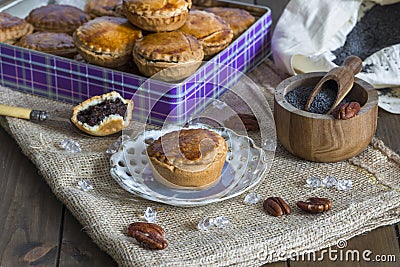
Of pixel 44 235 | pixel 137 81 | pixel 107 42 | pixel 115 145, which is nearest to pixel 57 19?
pixel 107 42

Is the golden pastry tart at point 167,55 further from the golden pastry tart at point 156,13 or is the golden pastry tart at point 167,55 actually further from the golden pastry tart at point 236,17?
the golden pastry tart at point 236,17

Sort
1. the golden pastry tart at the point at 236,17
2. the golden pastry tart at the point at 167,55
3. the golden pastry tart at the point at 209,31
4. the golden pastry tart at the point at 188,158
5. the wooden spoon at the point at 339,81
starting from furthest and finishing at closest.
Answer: the golden pastry tart at the point at 236,17, the golden pastry tart at the point at 209,31, the golden pastry tart at the point at 167,55, the wooden spoon at the point at 339,81, the golden pastry tart at the point at 188,158

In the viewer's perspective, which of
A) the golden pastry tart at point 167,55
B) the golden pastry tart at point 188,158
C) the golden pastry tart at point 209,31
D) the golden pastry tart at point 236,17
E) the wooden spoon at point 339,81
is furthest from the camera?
the golden pastry tart at point 236,17

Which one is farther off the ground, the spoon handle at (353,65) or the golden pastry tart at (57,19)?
the spoon handle at (353,65)

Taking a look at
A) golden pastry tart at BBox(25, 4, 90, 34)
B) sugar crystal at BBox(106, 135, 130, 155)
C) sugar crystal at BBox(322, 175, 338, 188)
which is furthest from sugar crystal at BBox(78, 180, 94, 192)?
golden pastry tart at BBox(25, 4, 90, 34)

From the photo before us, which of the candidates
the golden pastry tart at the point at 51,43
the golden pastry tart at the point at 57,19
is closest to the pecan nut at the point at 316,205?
the golden pastry tart at the point at 51,43

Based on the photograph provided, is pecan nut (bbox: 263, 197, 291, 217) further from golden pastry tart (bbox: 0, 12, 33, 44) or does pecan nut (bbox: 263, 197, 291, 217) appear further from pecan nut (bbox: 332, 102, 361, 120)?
golden pastry tart (bbox: 0, 12, 33, 44)
